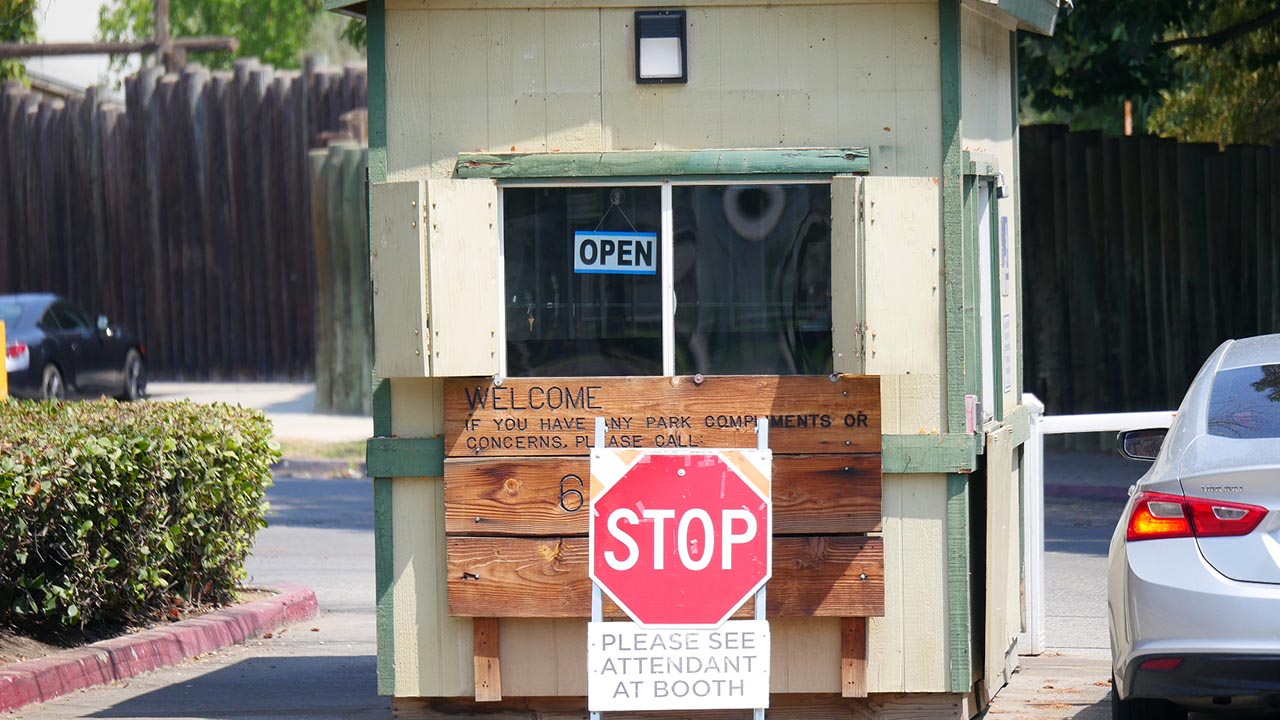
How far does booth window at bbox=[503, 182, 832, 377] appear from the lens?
257 inches

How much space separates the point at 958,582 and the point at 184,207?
20499 mm

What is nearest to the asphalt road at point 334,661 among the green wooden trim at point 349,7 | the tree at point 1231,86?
the green wooden trim at point 349,7

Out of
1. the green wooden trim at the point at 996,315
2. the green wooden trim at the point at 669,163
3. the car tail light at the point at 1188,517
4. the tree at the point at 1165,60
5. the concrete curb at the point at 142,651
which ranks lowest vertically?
the concrete curb at the point at 142,651

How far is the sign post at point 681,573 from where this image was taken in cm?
575

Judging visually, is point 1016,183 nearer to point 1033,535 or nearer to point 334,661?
point 1033,535

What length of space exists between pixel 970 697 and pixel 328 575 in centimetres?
566

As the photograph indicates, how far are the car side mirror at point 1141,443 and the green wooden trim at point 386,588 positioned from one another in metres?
2.87

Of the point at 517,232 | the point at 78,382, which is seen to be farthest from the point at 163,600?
the point at 78,382

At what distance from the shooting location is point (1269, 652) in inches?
205

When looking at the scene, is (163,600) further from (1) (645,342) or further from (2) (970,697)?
(2) (970,697)

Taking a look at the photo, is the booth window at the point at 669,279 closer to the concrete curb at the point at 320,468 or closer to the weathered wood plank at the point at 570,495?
the weathered wood plank at the point at 570,495

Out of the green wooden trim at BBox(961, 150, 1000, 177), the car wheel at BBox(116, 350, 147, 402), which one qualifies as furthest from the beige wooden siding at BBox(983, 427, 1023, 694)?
the car wheel at BBox(116, 350, 147, 402)

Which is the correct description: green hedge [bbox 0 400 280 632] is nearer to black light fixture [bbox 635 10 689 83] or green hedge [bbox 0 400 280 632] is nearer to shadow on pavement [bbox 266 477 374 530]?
black light fixture [bbox 635 10 689 83]

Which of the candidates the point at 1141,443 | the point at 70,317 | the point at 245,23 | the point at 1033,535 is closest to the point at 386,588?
the point at 1141,443
